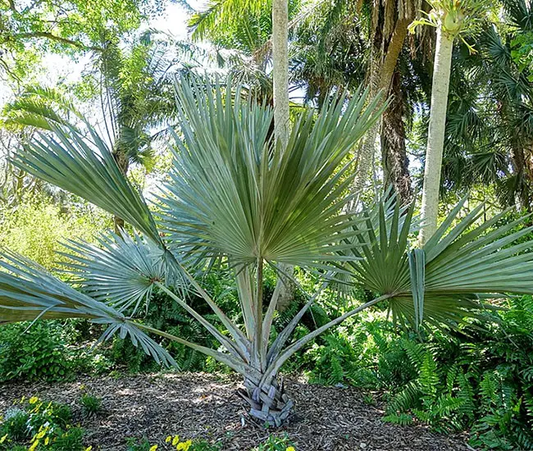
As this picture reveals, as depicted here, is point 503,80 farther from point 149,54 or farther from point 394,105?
point 149,54

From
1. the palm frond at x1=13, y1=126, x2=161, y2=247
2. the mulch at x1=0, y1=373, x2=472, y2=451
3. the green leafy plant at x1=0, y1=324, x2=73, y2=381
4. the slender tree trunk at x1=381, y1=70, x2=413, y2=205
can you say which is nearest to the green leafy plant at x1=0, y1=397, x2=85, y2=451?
the mulch at x1=0, y1=373, x2=472, y2=451

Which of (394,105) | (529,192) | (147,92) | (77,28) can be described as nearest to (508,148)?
(529,192)

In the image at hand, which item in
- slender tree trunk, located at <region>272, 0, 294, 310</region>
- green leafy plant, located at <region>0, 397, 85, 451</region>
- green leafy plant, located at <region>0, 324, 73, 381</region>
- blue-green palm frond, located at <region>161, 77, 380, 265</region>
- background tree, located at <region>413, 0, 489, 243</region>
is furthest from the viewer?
slender tree trunk, located at <region>272, 0, 294, 310</region>

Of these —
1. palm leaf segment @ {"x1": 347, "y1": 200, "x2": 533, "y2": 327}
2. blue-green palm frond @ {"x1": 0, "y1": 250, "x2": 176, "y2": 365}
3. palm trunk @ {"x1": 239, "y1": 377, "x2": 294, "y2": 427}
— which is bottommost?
palm trunk @ {"x1": 239, "y1": 377, "x2": 294, "y2": 427}

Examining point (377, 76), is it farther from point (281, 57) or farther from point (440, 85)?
point (281, 57)

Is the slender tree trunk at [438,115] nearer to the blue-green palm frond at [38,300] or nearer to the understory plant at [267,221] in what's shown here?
the understory plant at [267,221]

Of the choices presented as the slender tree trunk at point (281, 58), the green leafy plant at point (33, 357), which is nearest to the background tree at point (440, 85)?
the slender tree trunk at point (281, 58)

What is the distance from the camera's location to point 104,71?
31.8 ft

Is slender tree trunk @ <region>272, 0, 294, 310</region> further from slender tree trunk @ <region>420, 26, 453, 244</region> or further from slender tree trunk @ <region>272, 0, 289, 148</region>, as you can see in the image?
slender tree trunk @ <region>420, 26, 453, 244</region>

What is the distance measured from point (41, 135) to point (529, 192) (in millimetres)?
10245

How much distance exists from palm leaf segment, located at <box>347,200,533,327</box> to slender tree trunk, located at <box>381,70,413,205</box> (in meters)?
6.31

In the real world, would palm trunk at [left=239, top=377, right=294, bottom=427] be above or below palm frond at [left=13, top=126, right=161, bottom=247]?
below

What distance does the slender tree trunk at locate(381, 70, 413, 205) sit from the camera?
8828mm

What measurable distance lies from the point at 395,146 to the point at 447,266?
23.8ft
